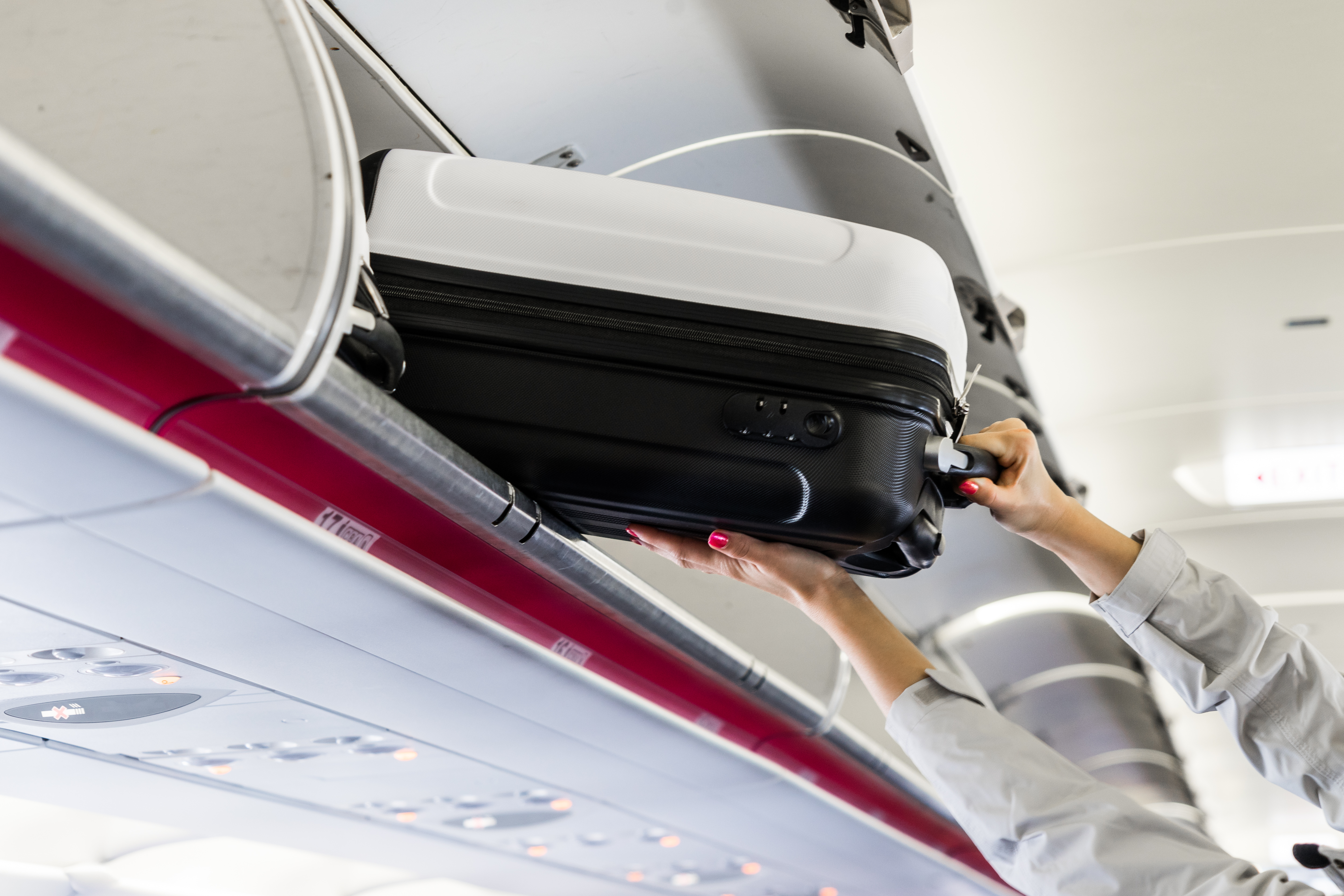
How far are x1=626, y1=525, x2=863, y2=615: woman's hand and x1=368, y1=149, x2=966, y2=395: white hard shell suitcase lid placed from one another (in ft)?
0.99

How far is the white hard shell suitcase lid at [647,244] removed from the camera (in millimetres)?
1200

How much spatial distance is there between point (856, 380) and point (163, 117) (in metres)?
0.76

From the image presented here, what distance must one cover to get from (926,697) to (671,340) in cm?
76

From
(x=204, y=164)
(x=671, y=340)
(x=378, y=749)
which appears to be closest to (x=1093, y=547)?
(x=671, y=340)

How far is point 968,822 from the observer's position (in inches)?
59.9

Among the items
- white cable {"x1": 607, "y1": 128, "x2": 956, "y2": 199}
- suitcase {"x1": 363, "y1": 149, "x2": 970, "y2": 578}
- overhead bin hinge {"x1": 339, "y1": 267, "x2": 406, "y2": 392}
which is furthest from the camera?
white cable {"x1": 607, "y1": 128, "x2": 956, "y2": 199}

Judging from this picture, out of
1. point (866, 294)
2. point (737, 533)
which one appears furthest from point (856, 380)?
point (737, 533)

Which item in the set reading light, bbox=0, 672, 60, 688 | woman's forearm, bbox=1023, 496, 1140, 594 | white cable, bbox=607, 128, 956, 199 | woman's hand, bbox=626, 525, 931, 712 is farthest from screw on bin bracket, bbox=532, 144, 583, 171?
reading light, bbox=0, 672, 60, 688

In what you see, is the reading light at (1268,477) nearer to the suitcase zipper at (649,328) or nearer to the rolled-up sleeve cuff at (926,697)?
the rolled-up sleeve cuff at (926,697)

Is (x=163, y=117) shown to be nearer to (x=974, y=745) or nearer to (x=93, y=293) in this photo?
(x=93, y=293)

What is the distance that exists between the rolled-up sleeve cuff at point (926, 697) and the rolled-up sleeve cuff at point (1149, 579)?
0.29 m

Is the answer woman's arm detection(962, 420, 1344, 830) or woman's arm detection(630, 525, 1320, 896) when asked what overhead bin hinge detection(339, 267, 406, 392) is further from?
woman's arm detection(962, 420, 1344, 830)

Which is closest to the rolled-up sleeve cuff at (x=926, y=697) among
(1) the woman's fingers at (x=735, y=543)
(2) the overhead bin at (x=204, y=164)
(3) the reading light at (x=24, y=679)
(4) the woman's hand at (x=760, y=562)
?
(4) the woman's hand at (x=760, y=562)

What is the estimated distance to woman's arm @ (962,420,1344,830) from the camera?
1549 mm
